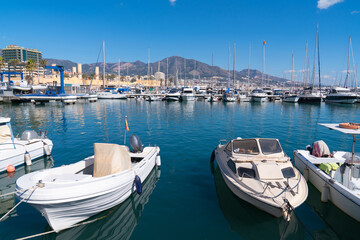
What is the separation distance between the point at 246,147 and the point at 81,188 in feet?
24.1

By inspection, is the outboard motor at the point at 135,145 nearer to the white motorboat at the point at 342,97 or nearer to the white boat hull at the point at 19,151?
the white boat hull at the point at 19,151

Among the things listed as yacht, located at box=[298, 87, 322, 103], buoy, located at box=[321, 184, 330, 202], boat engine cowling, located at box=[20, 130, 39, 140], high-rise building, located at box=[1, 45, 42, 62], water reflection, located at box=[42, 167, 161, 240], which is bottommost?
water reflection, located at box=[42, 167, 161, 240]

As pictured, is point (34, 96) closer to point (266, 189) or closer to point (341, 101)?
point (266, 189)

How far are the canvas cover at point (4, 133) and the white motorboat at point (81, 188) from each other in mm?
7257

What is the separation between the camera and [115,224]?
24.9 feet

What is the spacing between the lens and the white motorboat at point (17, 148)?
12.4m

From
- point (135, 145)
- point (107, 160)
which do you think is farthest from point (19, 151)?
point (107, 160)

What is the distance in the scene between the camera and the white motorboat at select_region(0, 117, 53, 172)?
12.4 meters

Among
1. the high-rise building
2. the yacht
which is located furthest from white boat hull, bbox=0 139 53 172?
the high-rise building

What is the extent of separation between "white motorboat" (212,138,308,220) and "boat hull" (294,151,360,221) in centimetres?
124

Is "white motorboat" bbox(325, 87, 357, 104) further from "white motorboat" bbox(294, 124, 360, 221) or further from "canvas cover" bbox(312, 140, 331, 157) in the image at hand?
"white motorboat" bbox(294, 124, 360, 221)

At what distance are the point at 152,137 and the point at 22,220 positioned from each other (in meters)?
13.4

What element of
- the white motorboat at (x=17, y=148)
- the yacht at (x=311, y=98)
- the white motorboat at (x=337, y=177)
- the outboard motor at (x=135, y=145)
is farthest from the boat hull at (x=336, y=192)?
the yacht at (x=311, y=98)

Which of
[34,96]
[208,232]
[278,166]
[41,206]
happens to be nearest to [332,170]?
[278,166]
